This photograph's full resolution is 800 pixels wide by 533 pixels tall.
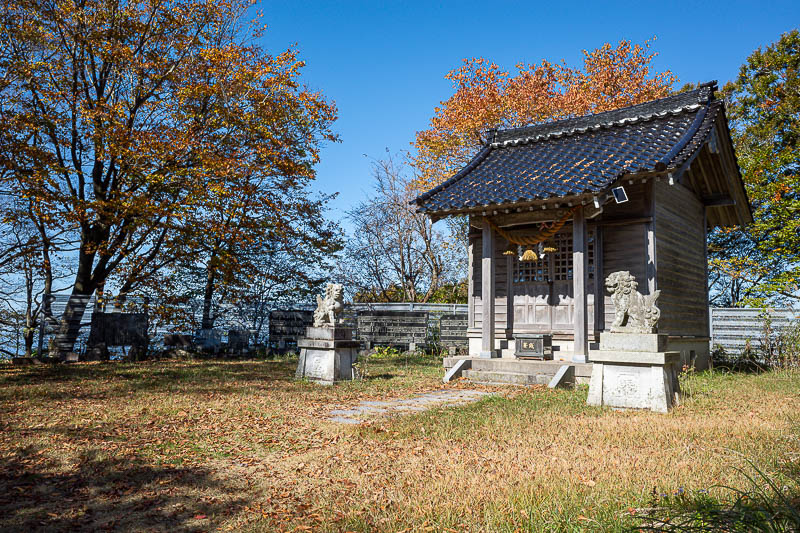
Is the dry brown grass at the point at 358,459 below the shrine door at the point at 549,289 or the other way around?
below

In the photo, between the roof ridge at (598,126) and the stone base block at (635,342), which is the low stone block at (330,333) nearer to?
the stone base block at (635,342)

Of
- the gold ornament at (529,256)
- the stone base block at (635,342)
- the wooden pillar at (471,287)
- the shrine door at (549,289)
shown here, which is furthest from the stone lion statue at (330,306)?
the stone base block at (635,342)

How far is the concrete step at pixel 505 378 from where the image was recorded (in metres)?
11.1

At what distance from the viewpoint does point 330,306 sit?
11414mm

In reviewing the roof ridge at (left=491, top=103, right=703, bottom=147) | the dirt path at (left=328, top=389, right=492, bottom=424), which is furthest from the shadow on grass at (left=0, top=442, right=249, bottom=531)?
the roof ridge at (left=491, top=103, right=703, bottom=147)

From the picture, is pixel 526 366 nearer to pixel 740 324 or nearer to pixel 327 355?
pixel 327 355

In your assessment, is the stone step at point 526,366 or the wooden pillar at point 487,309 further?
the wooden pillar at point 487,309

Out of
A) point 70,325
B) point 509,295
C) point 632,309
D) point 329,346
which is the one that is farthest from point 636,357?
point 70,325

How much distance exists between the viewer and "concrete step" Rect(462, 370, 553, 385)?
11102 millimetres

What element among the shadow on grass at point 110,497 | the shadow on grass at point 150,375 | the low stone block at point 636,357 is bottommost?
the shadow on grass at point 110,497

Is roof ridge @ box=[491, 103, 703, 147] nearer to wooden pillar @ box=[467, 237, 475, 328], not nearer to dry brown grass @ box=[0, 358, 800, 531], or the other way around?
wooden pillar @ box=[467, 237, 475, 328]

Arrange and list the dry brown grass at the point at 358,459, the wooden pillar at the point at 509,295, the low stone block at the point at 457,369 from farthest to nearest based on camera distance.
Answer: the wooden pillar at the point at 509,295
the low stone block at the point at 457,369
the dry brown grass at the point at 358,459

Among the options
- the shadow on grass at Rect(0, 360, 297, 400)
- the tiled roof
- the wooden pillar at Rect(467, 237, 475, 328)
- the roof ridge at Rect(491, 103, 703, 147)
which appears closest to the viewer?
the shadow on grass at Rect(0, 360, 297, 400)

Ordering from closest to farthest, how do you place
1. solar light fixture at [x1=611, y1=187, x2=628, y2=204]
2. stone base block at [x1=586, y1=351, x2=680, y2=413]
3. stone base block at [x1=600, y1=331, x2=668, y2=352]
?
stone base block at [x1=586, y1=351, x2=680, y2=413] → stone base block at [x1=600, y1=331, x2=668, y2=352] → solar light fixture at [x1=611, y1=187, x2=628, y2=204]
